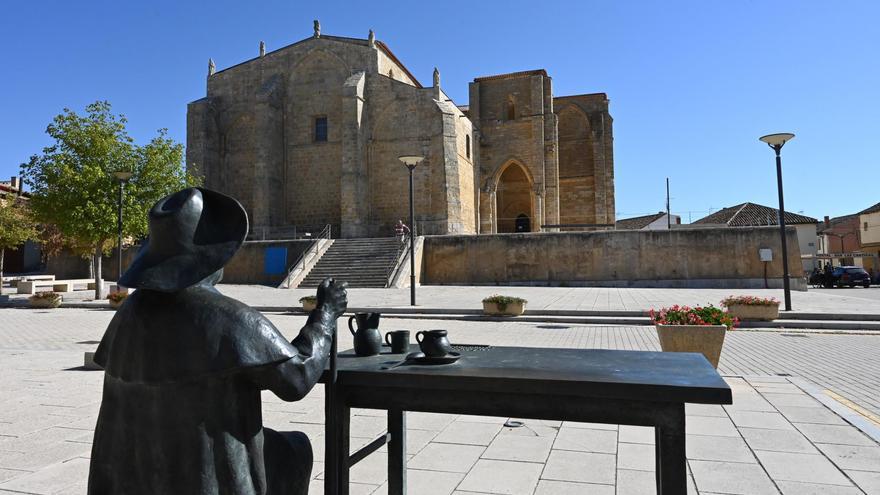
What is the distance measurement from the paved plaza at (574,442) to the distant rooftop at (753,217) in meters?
38.5

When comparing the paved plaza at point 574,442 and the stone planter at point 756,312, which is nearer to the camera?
the paved plaza at point 574,442

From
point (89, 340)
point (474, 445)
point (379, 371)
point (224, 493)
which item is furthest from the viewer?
point (89, 340)

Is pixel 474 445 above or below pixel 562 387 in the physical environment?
below

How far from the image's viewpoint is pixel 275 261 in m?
25.3

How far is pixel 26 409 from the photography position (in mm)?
5395

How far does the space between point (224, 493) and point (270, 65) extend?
34333mm

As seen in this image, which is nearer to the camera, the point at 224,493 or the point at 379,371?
the point at 224,493

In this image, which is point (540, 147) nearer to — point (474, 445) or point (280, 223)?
point (280, 223)

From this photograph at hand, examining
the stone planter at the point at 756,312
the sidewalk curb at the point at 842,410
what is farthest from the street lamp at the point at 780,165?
the sidewalk curb at the point at 842,410

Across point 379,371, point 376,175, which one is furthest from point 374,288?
point 379,371

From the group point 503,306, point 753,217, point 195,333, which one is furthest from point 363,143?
point 753,217

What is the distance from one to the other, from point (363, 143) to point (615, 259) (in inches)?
593

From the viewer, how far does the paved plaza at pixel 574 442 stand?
3.44 meters

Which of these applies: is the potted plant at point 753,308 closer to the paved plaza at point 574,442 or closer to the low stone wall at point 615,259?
the paved plaza at point 574,442
